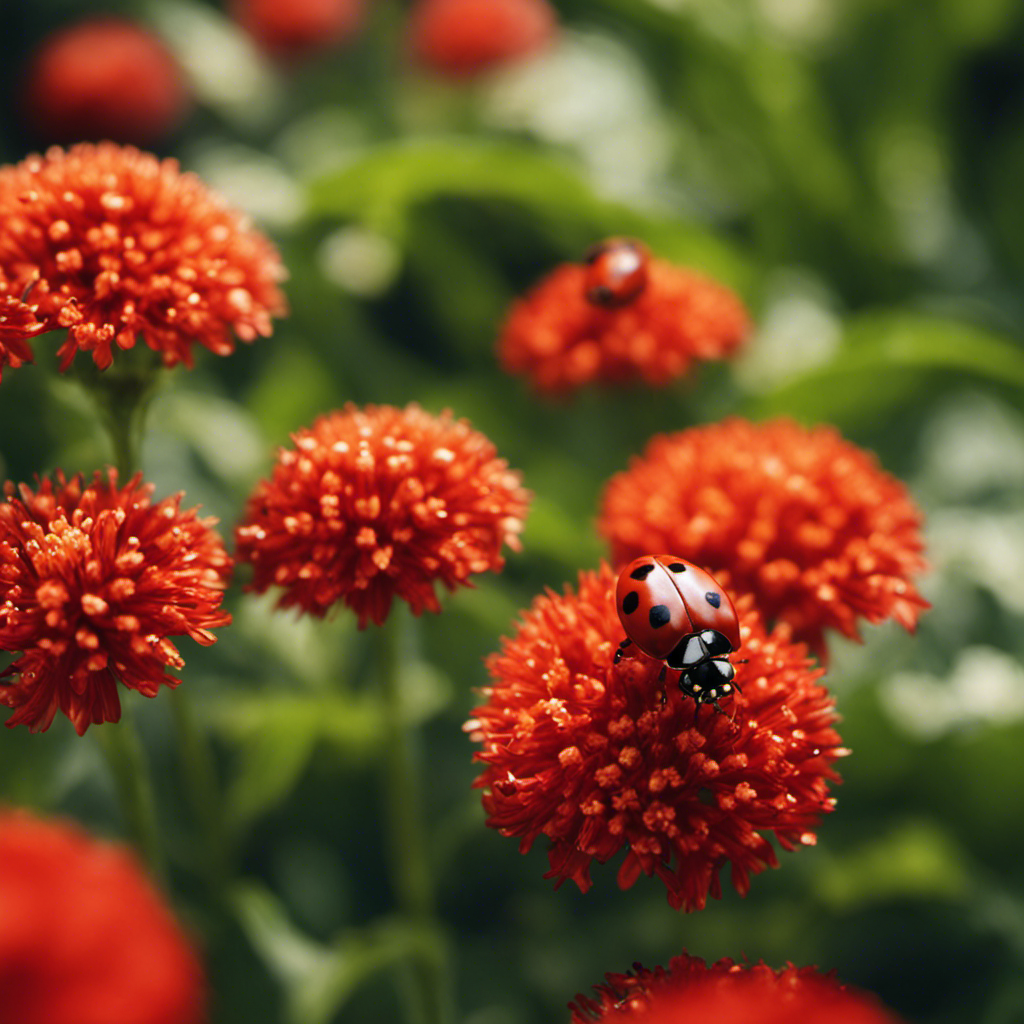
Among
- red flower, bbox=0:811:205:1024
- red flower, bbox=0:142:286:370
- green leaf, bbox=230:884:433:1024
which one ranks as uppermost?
red flower, bbox=0:142:286:370

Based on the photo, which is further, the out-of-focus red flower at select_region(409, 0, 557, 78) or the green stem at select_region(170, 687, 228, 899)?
the out-of-focus red flower at select_region(409, 0, 557, 78)

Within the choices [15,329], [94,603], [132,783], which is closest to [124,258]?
[15,329]

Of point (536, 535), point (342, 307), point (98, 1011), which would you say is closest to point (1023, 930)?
point (536, 535)

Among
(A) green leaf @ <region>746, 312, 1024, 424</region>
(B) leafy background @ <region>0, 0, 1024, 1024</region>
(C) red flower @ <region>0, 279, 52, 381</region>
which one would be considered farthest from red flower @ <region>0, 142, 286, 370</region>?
(A) green leaf @ <region>746, 312, 1024, 424</region>

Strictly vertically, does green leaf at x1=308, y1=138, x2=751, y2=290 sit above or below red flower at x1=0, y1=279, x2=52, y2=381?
above

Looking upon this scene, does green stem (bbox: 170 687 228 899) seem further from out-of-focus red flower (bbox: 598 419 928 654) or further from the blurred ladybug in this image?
the blurred ladybug

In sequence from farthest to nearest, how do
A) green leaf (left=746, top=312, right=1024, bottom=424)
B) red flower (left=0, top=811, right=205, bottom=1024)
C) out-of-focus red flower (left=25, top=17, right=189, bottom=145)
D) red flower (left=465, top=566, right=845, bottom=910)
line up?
out-of-focus red flower (left=25, top=17, right=189, bottom=145) < green leaf (left=746, top=312, right=1024, bottom=424) < red flower (left=465, top=566, right=845, bottom=910) < red flower (left=0, top=811, right=205, bottom=1024)

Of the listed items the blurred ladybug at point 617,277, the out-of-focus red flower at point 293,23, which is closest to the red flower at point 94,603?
the blurred ladybug at point 617,277
